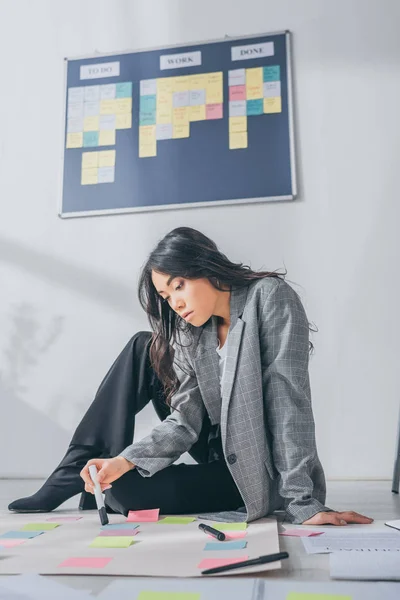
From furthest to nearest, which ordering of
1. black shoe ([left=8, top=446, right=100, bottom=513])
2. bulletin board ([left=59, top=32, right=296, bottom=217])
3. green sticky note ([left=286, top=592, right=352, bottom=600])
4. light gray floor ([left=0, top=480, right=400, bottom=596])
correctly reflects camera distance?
bulletin board ([left=59, top=32, right=296, bottom=217]) → black shoe ([left=8, top=446, right=100, bottom=513]) → light gray floor ([left=0, top=480, right=400, bottom=596]) → green sticky note ([left=286, top=592, right=352, bottom=600])

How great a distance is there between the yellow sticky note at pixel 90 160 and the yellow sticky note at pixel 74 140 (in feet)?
0.18

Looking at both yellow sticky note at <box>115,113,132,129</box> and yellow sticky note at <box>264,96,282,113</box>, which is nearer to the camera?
yellow sticky note at <box>264,96,282,113</box>

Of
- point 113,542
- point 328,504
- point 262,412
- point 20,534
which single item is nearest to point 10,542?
point 20,534

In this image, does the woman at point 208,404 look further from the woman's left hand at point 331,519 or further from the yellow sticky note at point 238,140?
the yellow sticky note at point 238,140

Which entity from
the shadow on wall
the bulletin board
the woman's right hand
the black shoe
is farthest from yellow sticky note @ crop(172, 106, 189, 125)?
the woman's right hand

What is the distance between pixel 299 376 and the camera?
1271 millimetres

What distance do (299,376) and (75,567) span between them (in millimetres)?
603

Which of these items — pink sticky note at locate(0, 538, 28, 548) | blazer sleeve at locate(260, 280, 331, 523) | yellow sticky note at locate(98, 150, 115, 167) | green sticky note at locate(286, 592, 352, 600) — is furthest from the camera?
yellow sticky note at locate(98, 150, 115, 167)

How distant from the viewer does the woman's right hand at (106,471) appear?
124cm

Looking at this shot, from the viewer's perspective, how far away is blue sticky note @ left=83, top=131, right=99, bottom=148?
247 cm

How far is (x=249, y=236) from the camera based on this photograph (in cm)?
232

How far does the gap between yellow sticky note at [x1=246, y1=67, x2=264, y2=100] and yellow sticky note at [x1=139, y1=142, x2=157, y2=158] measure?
43cm

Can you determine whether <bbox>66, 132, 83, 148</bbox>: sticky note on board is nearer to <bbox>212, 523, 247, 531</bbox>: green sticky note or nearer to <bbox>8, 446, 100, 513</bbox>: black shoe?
<bbox>8, 446, 100, 513</bbox>: black shoe

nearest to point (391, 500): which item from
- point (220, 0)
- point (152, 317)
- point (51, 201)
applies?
point (152, 317)
